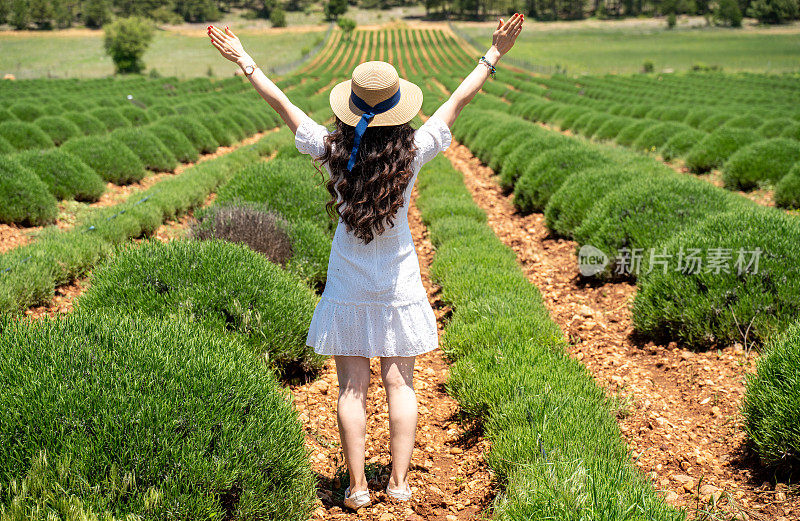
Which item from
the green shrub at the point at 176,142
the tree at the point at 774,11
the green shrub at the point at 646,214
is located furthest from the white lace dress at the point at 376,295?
the tree at the point at 774,11

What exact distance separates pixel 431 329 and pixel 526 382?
1019 mm

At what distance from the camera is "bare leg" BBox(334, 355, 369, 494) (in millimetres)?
2805

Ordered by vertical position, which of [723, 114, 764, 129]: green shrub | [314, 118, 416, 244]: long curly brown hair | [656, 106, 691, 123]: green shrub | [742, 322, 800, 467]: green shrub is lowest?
[656, 106, 691, 123]: green shrub

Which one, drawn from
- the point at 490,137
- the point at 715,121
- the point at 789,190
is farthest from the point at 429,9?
the point at 789,190

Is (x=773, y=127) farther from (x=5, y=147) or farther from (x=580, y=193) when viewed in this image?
(x=5, y=147)

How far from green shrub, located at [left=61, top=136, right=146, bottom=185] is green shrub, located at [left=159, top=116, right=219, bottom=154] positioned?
4416 millimetres

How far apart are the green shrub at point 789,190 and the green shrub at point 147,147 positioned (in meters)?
13.0

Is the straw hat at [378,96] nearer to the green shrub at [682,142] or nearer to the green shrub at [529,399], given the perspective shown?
the green shrub at [529,399]

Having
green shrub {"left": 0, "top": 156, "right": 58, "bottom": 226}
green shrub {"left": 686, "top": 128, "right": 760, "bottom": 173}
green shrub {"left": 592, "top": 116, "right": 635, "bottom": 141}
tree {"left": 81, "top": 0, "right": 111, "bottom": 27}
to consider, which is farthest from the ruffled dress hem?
tree {"left": 81, "top": 0, "right": 111, "bottom": 27}

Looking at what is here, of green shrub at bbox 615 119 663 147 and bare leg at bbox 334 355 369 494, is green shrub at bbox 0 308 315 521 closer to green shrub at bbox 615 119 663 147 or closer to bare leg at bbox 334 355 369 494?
bare leg at bbox 334 355 369 494

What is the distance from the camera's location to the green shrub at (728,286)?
4.53 metres

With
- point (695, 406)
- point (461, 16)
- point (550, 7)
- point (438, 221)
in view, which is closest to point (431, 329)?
point (695, 406)

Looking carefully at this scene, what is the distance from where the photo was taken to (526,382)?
358 cm

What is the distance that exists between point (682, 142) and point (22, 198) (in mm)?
13852
